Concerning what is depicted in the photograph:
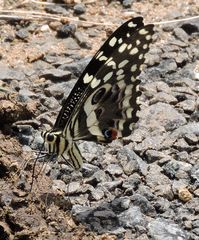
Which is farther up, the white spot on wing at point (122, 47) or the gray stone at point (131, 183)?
the white spot on wing at point (122, 47)

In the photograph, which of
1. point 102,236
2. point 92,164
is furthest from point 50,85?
point 102,236

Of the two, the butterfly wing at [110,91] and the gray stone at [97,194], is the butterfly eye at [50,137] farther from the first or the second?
the gray stone at [97,194]

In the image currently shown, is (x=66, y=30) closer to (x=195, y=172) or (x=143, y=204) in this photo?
(x=195, y=172)

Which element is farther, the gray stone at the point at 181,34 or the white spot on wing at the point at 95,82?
the gray stone at the point at 181,34

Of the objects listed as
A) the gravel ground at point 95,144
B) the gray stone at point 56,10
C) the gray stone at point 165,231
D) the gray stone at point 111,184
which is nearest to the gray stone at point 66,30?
the gravel ground at point 95,144

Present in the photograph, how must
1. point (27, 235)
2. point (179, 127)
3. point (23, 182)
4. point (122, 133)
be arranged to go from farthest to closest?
point (179, 127) < point (122, 133) < point (23, 182) < point (27, 235)

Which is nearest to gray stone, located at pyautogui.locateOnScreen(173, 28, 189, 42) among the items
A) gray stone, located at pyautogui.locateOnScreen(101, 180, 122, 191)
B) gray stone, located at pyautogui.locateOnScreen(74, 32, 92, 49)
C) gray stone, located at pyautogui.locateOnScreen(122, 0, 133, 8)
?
gray stone, located at pyautogui.locateOnScreen(122, 0, 133, 8)

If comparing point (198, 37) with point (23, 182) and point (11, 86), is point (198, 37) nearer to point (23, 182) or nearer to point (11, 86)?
point (11, 86)
